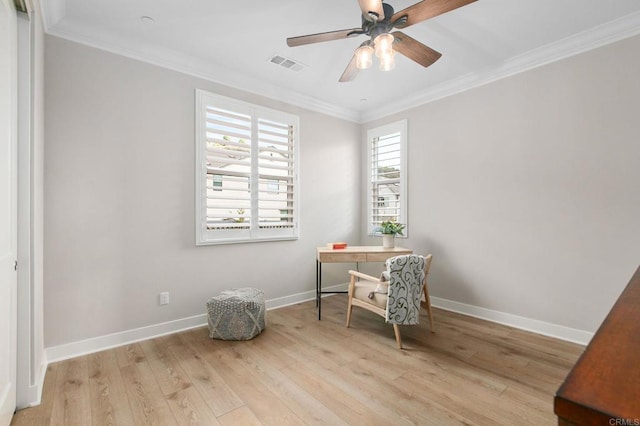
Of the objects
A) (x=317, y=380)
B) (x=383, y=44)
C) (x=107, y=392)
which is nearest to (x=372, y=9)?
(x=383, y=44)

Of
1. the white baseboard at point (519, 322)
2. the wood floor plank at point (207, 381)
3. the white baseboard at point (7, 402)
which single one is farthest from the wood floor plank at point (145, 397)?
the white baseboard at point (519, 322)

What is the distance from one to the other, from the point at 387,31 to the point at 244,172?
219 centimetres

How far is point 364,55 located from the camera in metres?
2.17

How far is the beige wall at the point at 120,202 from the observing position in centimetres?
260

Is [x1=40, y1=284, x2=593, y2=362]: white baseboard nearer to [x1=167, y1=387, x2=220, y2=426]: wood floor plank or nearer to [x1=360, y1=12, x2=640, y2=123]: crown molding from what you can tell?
[x1=167, y1=387, x2=220, y2=426]: wood floor plank

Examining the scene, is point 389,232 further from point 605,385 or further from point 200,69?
point 605,385

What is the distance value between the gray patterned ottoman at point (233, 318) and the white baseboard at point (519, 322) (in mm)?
2372

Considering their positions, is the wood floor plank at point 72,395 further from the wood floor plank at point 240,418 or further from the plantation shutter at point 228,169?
the plantation shutter at point 228,169

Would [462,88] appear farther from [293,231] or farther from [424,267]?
[293,231]

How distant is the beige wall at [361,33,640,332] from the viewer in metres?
2.68

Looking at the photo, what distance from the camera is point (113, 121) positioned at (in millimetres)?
2840

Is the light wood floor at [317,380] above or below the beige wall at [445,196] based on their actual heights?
below

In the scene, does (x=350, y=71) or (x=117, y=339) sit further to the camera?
(x=117, y=339)

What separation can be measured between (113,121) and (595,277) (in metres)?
4.61
